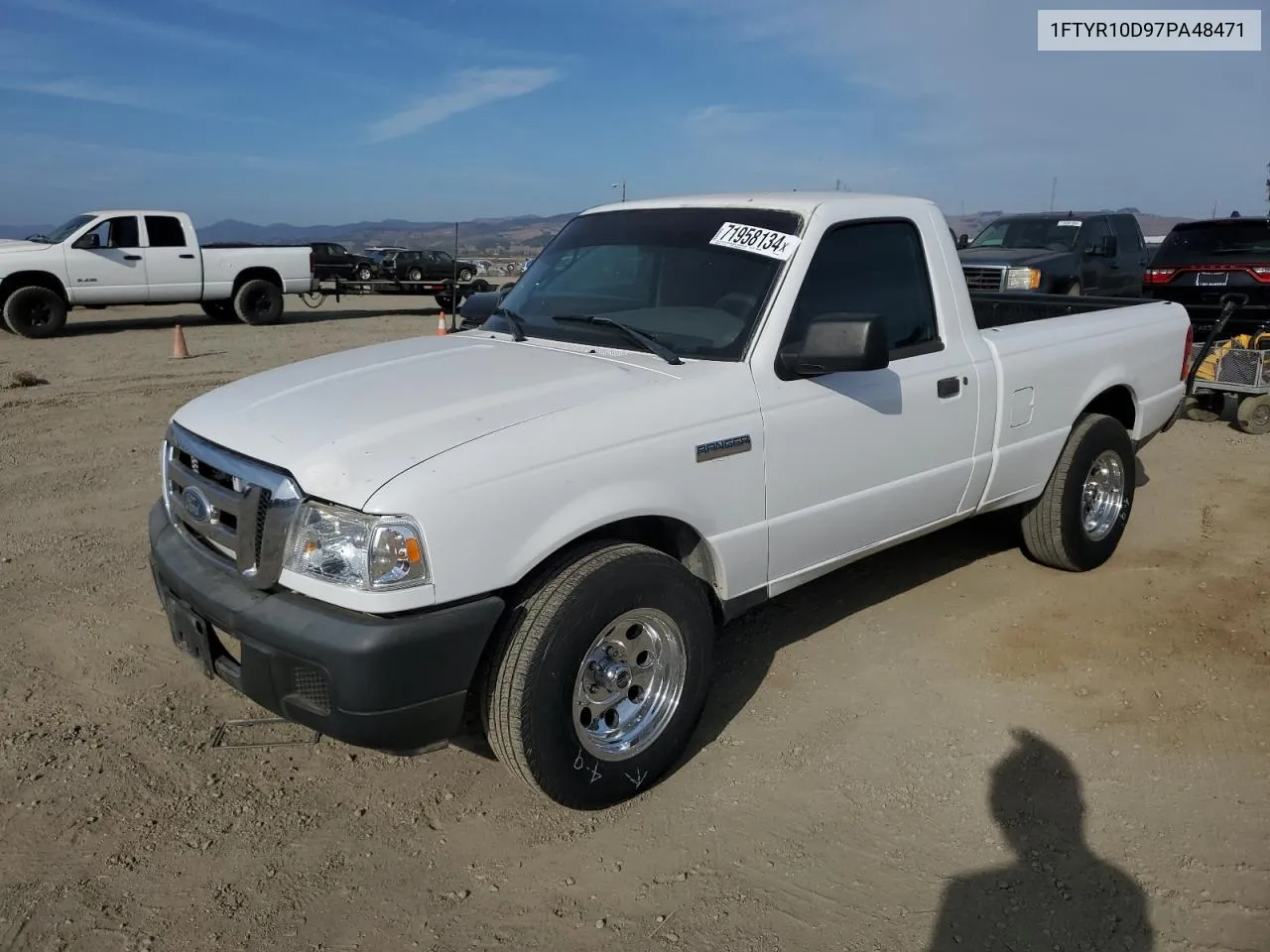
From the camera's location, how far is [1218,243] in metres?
11.3

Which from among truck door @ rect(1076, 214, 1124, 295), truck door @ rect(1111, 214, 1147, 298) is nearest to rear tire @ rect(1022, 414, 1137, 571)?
truck door @ rect(1076, 214, 1124, 295)

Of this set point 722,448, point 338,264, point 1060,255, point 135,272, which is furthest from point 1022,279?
point 338,264

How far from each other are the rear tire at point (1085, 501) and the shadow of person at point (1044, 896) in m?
2.01

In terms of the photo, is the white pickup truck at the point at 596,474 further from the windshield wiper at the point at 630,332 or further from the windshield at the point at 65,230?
the windshield at the point at 65,230

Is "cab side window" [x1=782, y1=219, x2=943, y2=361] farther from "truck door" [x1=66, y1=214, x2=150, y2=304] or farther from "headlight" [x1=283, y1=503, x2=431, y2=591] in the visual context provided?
"truck door" [x1=66, y1=214, x2=150, y2=304]

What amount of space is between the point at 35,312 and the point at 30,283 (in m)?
0.46

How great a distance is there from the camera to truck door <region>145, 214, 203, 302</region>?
54.5 feet

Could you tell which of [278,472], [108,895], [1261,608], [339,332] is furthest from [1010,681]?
[339,332]

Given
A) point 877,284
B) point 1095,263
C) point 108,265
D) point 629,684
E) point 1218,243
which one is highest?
point 108,265

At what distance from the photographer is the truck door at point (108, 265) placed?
15.8 m

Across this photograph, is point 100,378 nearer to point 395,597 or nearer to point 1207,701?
point 395,597

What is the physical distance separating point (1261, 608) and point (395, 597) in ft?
14.3

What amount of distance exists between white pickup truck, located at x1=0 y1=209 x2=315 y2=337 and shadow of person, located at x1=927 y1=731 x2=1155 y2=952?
1620cm

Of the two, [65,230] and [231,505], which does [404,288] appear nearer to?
[65,230]
